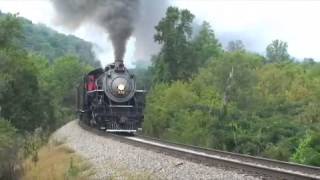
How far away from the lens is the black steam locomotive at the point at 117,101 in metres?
34.8

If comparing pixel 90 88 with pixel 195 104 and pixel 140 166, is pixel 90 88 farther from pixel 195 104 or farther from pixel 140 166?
pixel 140 166

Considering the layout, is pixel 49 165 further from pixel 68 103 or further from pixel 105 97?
pixel 68 103

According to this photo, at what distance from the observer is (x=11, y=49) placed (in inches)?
1633

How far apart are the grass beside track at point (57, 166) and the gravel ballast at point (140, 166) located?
40cm

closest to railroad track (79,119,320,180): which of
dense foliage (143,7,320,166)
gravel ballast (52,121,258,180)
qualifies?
gravel ballast (52,121,258,180)

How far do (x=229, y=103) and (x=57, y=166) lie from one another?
28.7 m

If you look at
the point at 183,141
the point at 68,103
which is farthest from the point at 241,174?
the point at 68,103

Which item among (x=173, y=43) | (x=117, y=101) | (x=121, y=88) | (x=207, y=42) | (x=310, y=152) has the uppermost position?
(x=207, y=42)

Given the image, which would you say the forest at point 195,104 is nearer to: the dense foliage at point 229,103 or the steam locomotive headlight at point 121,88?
the dense foliage at point 229,103

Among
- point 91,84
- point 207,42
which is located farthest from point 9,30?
point 207,42

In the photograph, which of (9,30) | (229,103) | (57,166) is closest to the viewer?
(57,166)

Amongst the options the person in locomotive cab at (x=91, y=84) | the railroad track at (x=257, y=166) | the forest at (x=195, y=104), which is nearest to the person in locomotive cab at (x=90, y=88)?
the person in locomotive cab at (x=91, y=84)

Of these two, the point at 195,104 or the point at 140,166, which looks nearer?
the point at 140,166

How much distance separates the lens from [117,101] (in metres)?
35.0
